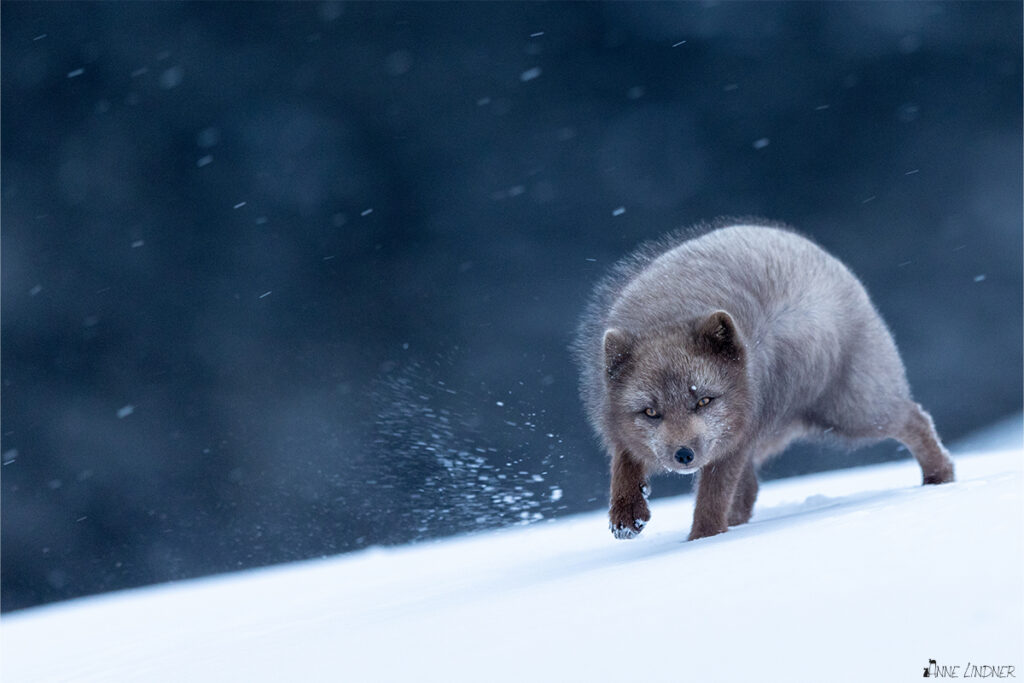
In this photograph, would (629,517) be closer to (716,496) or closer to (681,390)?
(716,496)

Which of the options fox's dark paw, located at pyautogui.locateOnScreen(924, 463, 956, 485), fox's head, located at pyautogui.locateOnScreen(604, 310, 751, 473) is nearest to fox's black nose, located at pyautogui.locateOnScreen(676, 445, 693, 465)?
fox's head, located at pyautogui.locateOnScreen(604, 310, 751, 473)

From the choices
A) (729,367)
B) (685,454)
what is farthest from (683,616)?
(729,367)

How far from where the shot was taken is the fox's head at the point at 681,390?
427 cm

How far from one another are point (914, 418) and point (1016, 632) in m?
3.75

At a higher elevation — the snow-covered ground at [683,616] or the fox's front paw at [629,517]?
the snow-covered ground at [683,616]

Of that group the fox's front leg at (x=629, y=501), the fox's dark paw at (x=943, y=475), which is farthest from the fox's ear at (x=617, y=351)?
the fox's dark paw at (x=943, y=475)

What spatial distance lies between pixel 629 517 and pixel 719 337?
113cm

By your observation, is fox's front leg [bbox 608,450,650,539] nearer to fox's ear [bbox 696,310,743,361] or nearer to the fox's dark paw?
fox's ear [bbox 696,310,743,361]

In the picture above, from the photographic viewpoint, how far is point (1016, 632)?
7.09 feet

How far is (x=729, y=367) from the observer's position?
4445 mm

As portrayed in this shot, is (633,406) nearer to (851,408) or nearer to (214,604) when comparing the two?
(851,408)

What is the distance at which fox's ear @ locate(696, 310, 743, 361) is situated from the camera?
14.4ft

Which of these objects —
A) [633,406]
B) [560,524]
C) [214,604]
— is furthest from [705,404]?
[214,604]

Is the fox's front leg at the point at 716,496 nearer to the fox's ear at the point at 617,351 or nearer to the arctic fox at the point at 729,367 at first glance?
the arctic fox at the point at 729,367
